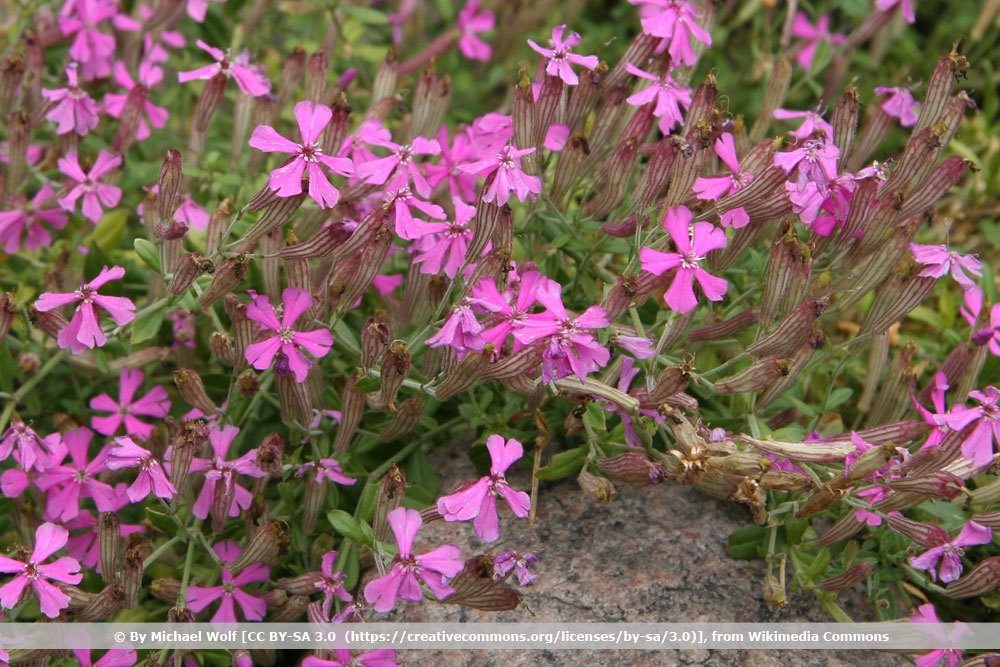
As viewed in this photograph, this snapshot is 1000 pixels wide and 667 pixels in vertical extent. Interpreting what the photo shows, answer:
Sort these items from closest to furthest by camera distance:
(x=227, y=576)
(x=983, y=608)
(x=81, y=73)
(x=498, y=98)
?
(x=227, y=576) < (x=983, y=608) < (x=81, y=73) < (x=498, y=98)

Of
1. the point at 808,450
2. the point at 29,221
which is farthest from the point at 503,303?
the point at 29,221

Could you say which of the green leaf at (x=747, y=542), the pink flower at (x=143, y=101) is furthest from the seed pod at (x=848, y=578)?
the pink flower at (x=143, y=101)

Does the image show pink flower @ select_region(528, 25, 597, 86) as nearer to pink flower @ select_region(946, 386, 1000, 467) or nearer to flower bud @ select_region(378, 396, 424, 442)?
flower bud @ select_region(378, 396, 424, 442)

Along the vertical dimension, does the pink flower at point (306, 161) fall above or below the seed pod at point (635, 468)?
above

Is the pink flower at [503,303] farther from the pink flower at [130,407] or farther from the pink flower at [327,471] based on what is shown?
the pink flower at [130,407]

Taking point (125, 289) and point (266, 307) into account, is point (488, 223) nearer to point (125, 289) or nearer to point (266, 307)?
point (266, 307)

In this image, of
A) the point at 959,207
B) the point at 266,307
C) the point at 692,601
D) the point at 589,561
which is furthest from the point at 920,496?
the point at 959,207
